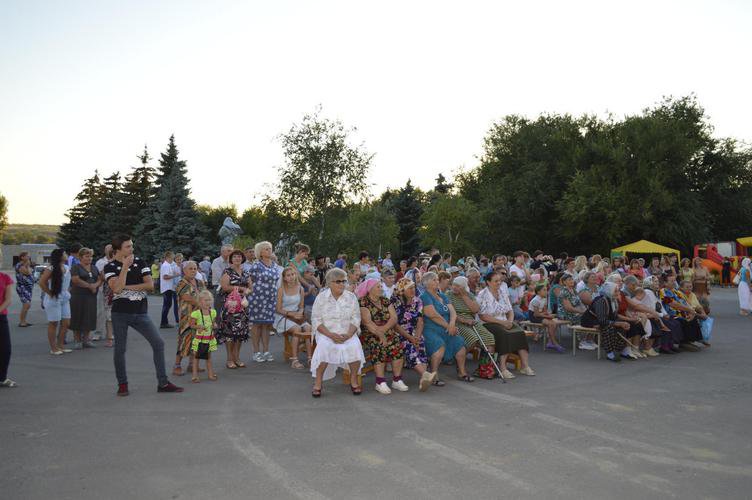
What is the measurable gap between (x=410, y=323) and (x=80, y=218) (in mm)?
53266

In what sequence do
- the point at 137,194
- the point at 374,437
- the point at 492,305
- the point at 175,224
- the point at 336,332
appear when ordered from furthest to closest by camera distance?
the point at 137,194, the point at 175,224, the point at 492,305, the point at 336,332, the point at 374,437

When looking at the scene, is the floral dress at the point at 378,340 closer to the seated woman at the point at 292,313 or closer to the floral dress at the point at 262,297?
the seated woman at the point at 292,313

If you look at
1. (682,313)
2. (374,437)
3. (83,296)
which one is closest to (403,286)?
(374,437)

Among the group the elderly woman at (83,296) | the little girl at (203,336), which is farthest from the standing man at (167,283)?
the little girl at (203,336)

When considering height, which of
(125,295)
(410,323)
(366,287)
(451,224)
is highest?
(451,224)

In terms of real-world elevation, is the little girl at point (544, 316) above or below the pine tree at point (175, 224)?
below

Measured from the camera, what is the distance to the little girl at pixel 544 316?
11.1 metres

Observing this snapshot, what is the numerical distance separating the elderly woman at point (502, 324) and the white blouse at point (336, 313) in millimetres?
2438

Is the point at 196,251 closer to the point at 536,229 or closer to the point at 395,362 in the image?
the point at 536,229

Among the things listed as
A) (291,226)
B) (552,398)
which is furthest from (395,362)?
(291,226)

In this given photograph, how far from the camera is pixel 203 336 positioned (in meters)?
8.05

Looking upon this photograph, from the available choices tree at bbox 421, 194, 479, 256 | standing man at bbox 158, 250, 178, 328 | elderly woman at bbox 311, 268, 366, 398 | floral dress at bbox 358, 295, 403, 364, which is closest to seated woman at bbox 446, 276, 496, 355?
floral dress at bbox 358, 295, 403, 364

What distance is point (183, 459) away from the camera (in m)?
4.80

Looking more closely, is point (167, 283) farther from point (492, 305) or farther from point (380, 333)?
point (492, 305)
